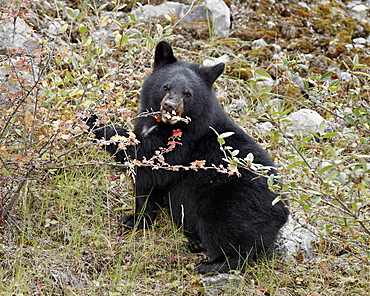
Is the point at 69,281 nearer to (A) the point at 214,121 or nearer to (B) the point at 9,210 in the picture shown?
(B) the point at 9,210

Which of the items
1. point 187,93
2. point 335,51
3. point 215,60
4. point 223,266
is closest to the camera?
point 223,266

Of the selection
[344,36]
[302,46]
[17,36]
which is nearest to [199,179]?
[17,36]

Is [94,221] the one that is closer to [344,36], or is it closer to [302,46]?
[302,46]

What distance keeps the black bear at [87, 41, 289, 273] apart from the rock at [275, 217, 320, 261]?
23 cm

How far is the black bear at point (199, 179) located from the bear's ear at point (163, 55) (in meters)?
0.01

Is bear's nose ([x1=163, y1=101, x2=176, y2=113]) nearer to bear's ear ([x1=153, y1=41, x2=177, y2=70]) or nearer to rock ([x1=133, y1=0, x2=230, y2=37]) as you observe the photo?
bear's ear ([x1=153, y1=41, x2=177, y2=70])

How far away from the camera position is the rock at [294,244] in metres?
4.57

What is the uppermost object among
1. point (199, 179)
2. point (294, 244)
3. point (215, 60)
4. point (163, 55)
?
point (163, 55)

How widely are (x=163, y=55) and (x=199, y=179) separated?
4.48 ft

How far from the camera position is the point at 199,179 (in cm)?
460

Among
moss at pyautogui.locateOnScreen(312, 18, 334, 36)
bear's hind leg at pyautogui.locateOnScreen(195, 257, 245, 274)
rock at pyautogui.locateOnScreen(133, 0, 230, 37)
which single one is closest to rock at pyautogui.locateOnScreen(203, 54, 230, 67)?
rock at pyautogui.locateOnScreen(133, 0, 230, 37)

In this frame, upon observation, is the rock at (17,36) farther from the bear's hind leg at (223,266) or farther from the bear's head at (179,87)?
the bear's hind leg at (223,266)

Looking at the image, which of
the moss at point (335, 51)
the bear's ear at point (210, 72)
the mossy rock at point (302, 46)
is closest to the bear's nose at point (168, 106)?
the bear's ear at point (210, 72)

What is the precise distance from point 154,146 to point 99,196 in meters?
0.80
